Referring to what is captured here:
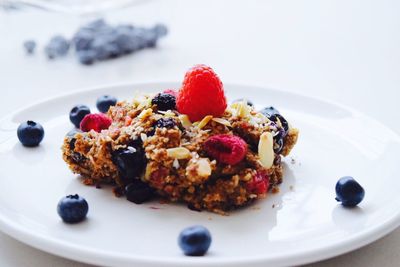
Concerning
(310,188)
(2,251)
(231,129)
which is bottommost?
(2,251)

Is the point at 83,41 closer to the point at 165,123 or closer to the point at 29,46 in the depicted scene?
the point at 29,46

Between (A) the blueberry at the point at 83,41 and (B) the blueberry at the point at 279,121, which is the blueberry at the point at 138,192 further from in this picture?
(A) the blueberry at the point at 83,41

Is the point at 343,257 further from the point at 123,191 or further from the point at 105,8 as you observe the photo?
the point at 105,8

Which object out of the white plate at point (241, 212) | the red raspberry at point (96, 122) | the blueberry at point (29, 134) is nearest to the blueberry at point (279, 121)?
the white plate at point (241, 212)

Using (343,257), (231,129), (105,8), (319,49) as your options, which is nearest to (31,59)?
(105,8)

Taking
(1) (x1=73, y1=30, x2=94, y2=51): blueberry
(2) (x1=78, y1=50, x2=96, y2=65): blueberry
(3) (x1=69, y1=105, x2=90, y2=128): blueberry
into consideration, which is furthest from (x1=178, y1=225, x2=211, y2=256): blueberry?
(1) (x1=73, y1=30, x2=94, y2=51): blueberry

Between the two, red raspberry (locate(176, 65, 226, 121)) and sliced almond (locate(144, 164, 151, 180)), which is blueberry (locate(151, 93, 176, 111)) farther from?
sliced almond (locate(144, 164, 151, 180))
